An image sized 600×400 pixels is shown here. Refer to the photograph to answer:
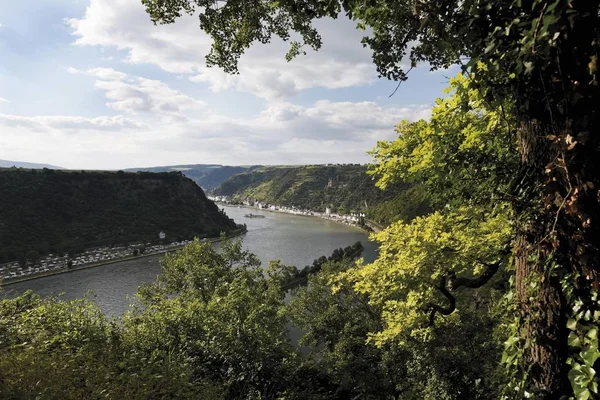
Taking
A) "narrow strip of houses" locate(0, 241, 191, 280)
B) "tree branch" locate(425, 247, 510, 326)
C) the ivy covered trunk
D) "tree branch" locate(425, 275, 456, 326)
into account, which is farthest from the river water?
the ivy covered trunk

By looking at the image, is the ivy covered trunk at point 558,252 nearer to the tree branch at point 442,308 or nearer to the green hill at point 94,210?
the tree branch at point 442,308

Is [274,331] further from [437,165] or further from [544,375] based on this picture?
[544,375]

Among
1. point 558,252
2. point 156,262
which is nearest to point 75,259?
point 156,262

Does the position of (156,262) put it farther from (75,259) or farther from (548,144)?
(548,144)

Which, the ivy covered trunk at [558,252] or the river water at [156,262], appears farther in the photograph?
the river water at [156,262]

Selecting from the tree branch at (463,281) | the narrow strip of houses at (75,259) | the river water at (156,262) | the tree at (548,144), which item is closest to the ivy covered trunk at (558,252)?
the tree at (548,144)

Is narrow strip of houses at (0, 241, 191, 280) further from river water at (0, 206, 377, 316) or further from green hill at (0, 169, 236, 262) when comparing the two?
river water at (0, 206, 377, 316)
